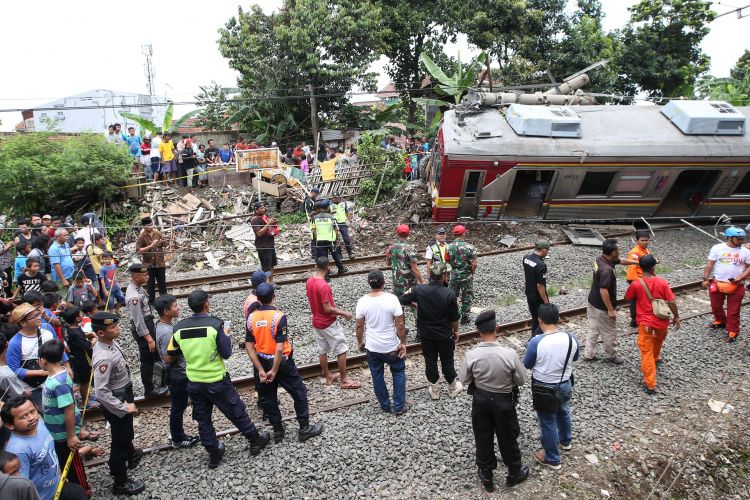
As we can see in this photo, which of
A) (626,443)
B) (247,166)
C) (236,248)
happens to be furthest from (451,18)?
(626,443)

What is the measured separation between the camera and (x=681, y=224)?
13.6 metres

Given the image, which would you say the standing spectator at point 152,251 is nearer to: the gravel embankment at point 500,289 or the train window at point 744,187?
the gravel embankment at point 500,289

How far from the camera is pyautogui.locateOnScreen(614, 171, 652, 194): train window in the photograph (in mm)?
12664

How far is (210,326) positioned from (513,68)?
22495 millimetres

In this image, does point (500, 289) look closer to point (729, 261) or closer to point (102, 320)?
point (729, 261)

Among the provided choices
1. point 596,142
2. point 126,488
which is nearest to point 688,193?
point 596,142

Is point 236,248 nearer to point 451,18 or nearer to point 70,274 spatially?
point 70,274

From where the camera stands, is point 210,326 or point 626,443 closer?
point 210,326

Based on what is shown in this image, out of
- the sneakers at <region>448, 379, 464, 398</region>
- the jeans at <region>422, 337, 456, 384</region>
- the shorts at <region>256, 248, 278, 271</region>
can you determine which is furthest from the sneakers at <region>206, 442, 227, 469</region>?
the shorts at <region>256, 248, 278, 271</region>

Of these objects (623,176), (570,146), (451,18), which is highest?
(451,18)

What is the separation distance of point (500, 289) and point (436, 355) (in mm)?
4281

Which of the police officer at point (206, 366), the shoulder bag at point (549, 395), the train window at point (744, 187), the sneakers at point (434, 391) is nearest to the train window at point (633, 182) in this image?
the train window at point (744, 187)

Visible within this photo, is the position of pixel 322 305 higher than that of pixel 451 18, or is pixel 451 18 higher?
pixel 451 18

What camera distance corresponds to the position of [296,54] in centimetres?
1922
